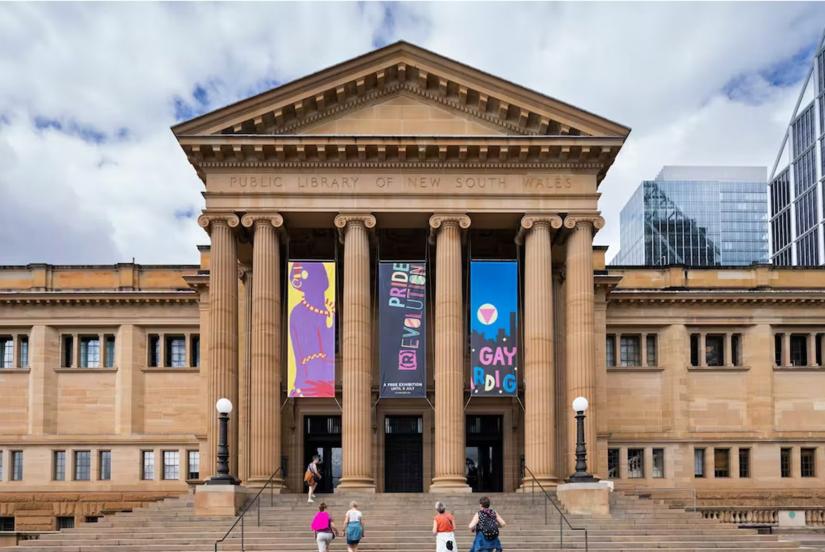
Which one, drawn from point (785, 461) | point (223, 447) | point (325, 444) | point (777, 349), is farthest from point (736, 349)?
point (223, 447)

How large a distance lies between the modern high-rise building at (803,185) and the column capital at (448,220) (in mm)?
87396

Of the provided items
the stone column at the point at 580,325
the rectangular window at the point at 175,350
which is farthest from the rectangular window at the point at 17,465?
the stone column at the point at 580,325

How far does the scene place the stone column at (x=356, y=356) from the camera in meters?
37.3

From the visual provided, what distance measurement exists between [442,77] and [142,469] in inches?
956

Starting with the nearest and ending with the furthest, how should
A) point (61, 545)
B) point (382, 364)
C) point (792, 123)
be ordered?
point (61, 545) → point (382, 364) → point (792, 123)

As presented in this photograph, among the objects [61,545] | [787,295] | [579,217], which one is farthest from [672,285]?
[61,545]

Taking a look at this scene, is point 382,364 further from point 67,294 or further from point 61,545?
point 67,294

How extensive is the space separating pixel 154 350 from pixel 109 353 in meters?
2.14

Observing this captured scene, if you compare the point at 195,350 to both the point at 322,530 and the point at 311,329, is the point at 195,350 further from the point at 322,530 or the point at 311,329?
the point at 322,530

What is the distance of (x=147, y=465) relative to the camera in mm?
50469

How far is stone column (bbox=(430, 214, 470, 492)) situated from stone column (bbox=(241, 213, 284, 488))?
575 cm

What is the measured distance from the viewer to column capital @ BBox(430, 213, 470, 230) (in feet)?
127

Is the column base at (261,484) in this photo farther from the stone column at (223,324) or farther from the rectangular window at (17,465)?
the rectangular window at (17,465)

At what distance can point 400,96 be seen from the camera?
3978cm
